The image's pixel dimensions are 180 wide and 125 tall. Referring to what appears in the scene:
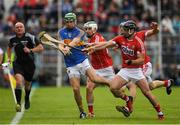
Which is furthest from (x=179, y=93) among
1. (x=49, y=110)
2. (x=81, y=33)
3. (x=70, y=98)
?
(x=81, y=33)

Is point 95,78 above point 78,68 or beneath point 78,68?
beneath

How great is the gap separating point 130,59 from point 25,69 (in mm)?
4009

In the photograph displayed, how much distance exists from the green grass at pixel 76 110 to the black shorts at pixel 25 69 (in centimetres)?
94

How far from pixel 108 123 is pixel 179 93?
36.7ft

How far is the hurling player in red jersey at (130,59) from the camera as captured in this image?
1758 cm

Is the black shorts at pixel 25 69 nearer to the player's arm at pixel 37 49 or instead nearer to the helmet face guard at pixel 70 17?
the player's arm at pixel 37 49

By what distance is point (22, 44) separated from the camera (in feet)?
66.6

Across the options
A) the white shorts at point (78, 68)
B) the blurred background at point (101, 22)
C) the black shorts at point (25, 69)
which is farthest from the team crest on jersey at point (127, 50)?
the blurred background at point (101, 22)

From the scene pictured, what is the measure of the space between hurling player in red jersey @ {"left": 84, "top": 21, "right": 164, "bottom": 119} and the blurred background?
16109mm

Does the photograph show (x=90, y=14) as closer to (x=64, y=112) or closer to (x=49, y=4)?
(x=49, y=4)

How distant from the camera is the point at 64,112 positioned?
65.6 ft

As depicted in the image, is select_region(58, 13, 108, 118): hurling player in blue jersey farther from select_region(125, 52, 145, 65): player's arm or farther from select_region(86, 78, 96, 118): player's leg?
select_region(125, 52, 145, 65): player's arm

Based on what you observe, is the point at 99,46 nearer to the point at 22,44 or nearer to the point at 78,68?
the point at 78,68

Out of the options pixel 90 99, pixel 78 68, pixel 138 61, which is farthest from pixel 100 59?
pixel 138 61
